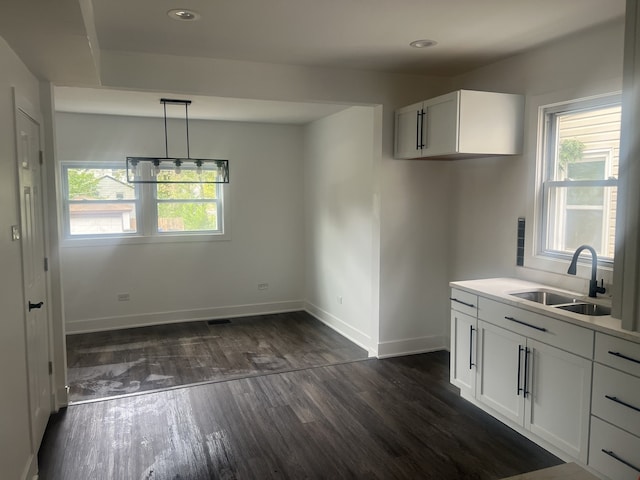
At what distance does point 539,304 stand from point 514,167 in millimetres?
1311

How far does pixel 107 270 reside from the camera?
5.80 metres

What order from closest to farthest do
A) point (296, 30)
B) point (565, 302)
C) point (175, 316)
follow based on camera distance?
point (296, 30) → point (565, 302) → point (175, 316)

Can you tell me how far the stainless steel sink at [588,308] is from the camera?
9.79 ft

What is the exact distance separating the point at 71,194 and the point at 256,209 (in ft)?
7.35

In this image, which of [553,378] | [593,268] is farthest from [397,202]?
[553,378]

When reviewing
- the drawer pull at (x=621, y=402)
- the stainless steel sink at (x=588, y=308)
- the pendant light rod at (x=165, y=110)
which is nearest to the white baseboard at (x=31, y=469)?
the drawer pull at (x=621, y=402)

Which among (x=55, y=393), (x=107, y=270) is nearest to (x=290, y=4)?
(x=55, y=393)

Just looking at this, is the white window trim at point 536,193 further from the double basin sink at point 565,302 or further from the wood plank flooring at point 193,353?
the wood plank flooring at point 193,353

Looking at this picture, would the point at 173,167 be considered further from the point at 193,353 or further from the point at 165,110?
the point at 193,353

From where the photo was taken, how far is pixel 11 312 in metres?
2.34

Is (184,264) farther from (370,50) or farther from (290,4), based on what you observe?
(290,4)

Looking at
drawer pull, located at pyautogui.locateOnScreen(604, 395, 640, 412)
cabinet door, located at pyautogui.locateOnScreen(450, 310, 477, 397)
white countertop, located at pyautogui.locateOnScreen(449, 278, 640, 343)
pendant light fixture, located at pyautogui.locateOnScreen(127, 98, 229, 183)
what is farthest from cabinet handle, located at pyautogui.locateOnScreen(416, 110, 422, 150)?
drawer pull, located at pyautogui.locateOnScreen(604, 395, 640, 412)

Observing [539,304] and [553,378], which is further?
[539,304]

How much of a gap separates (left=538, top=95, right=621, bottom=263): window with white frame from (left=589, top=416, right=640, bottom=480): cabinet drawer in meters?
1.13
